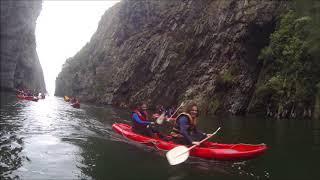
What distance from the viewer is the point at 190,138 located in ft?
47.0

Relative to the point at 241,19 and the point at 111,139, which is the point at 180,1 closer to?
the point at 241,19

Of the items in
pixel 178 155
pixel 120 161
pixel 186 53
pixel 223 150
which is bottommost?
pixel 120 161

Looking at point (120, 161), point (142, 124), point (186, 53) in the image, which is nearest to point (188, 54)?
point (186, 53)

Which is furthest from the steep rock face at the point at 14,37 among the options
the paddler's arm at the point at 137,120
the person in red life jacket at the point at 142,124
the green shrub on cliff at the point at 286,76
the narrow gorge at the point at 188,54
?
the person in red life jacket at the point at 142,124

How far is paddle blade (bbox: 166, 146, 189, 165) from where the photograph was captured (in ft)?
42.2

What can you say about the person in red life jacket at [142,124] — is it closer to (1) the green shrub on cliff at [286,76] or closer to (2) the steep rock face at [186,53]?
(1) the green shrub on cliff at [286,76]

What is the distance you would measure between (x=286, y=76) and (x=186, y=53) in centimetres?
1642

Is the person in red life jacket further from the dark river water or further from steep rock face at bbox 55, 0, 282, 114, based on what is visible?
steep rock face at bbox 55, 0, 282, 114

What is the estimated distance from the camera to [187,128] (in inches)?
580

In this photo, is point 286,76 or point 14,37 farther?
point 14,37

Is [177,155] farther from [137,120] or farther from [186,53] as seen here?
[186,53]

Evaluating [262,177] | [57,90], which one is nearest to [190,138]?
[262,177]

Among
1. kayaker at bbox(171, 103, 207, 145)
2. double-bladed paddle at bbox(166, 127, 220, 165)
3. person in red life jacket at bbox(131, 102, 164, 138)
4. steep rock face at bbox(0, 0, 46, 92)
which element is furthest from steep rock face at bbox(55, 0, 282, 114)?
double-bladed paddle at bbox(166, 127, 220, 165)

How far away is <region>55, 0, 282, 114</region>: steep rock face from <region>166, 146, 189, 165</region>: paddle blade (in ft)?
107
